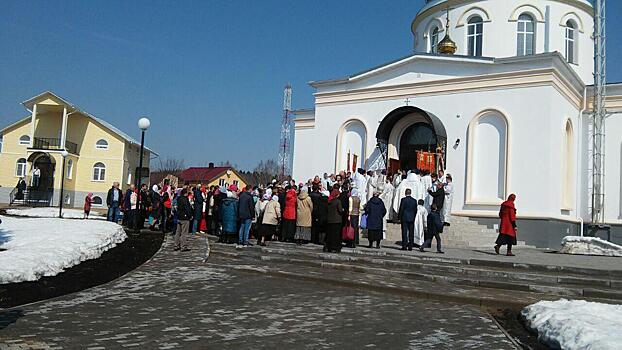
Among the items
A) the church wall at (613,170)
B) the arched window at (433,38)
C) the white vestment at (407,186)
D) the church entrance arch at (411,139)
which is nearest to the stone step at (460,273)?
the white vestment at (407,186)

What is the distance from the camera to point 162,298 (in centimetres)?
852

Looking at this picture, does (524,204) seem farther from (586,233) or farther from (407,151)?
(407,151)

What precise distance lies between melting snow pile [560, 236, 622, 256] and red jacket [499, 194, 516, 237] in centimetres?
346

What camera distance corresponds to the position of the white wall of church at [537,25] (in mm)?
25984

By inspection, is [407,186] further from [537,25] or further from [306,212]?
[537,25]

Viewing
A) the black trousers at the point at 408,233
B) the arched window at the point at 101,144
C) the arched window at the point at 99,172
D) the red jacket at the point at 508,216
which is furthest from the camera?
the arched window at the point at 101,144

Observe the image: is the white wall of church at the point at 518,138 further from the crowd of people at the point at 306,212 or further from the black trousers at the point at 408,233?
the black trousers at the point at 408,233

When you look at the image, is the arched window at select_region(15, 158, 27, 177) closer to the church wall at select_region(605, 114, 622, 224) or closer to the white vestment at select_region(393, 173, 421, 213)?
the white vestment at select_region(393, 173, 421, 213)

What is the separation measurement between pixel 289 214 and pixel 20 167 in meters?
37.5

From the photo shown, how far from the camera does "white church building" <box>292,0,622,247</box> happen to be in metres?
20.8

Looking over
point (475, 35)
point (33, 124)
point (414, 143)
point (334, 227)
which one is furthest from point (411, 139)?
point (33, 124)

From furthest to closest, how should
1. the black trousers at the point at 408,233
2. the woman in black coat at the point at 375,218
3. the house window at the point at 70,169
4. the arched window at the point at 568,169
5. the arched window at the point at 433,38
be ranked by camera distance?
the house window at the point at 70,169, the arched window at the point at 433,38, the arched window at the point at 568,169, the woman in black coat at the point at 375,218, the black trousers at the point at 408,233

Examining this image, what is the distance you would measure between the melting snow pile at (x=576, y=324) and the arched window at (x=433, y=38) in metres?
22.8

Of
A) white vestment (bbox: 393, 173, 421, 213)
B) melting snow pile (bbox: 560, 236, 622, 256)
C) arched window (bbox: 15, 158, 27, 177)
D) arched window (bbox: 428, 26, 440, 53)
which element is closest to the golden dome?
arched window (bbox: 428, 26, 440, 53)
